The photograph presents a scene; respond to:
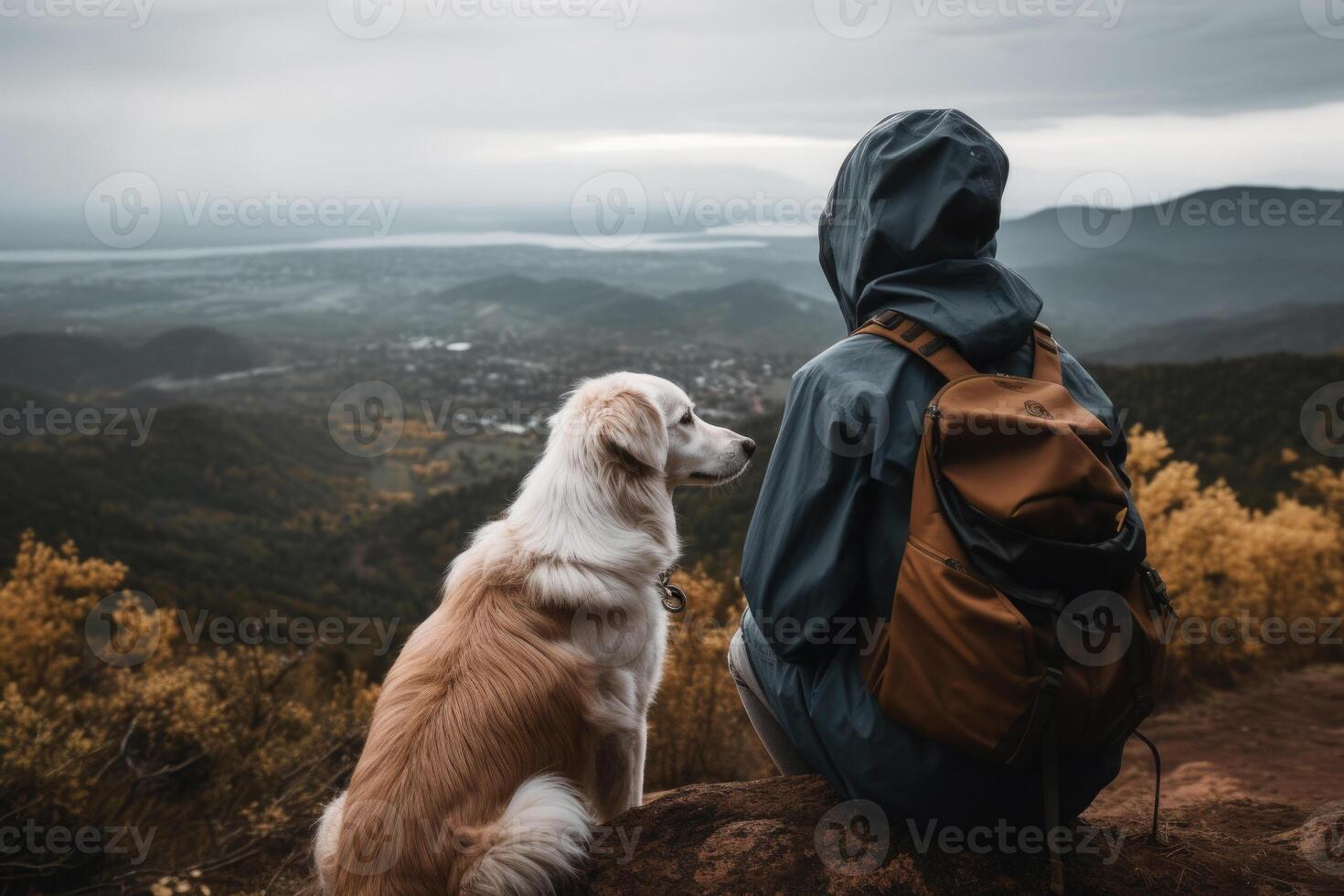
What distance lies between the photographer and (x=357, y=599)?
4669cm

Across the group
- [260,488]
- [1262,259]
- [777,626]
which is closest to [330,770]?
[777,626]

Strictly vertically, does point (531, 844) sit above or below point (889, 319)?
below

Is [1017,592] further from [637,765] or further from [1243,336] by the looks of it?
[1243,336]

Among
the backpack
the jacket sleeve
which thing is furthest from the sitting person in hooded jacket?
the backpack

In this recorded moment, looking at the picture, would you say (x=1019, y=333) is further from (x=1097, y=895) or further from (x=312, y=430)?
(x=312, y=430)

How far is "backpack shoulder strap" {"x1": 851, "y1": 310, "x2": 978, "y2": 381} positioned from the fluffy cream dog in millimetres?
1383

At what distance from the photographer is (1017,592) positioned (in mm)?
2064

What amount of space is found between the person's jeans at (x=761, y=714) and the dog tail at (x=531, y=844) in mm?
883

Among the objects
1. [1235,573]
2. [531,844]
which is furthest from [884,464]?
[1235,573]

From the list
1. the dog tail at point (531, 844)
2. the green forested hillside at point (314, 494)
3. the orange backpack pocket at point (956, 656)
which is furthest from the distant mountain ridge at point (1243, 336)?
the dog tail at point (531, 844)

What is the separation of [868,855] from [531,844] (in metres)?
1.20

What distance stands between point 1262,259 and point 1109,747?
154525 millimetres

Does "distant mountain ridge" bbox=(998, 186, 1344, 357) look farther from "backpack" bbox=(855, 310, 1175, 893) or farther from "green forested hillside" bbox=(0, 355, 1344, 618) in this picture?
"backpack" bbox=(855, 310, 1175, 893)

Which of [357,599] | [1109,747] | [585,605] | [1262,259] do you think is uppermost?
[1262,259]
